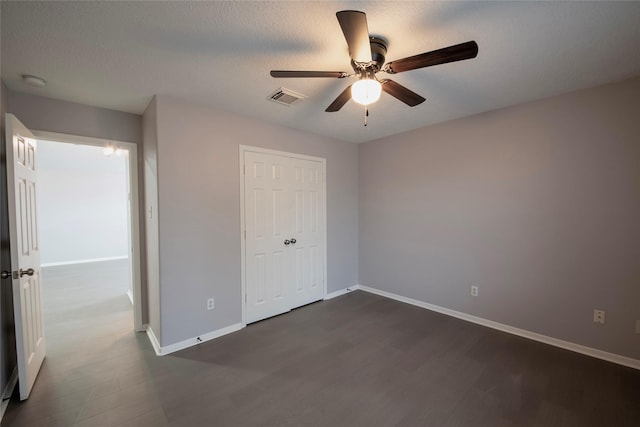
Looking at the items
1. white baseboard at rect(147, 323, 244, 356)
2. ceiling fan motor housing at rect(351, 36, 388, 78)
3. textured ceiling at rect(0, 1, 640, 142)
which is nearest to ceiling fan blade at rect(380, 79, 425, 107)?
ceiling fan motor housing at rect(351, 36, 388, 78)

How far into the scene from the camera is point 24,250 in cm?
197

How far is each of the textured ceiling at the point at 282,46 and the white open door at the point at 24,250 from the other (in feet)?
1.95

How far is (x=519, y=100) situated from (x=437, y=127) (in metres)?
0.89

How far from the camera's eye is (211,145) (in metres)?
2.78

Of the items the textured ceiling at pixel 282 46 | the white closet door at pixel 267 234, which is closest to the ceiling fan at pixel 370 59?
the textured ceiling at pixel 282 46

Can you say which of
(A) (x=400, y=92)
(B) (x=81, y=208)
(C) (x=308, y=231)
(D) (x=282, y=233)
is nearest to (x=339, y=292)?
(C) (x=308, y=231)

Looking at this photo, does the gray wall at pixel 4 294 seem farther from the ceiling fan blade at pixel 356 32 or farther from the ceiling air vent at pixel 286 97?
the ceiling fan blade at pixel 356 32

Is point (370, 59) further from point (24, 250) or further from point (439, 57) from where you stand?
point (24, 250)

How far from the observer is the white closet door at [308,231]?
359 centimetres

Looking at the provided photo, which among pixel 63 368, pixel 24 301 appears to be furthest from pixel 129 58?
pixel 63 368

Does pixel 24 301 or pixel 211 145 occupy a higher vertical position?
pixel 211 145

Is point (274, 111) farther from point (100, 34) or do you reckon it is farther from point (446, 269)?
point (446, 269)

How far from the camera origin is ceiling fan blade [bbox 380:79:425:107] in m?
1.80

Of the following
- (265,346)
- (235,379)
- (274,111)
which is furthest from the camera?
(274,111)
